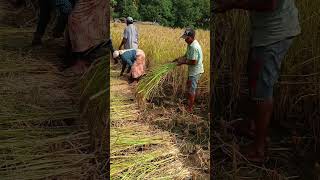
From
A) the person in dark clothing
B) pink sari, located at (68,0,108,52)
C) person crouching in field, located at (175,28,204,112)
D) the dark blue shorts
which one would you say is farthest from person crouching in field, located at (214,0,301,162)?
the person in dark clothing

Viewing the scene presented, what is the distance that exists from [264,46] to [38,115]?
0.90 m

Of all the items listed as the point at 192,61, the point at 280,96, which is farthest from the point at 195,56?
the point at 280,96

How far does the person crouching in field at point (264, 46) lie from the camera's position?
139 centimetres

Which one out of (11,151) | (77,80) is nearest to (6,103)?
(11,151)

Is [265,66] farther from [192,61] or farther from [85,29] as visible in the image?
[85,29]

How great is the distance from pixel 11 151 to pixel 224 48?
93cm

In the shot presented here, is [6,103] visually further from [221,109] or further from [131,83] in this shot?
[221,109]

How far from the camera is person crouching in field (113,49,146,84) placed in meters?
1.45

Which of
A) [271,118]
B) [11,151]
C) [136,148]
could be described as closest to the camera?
[136,148]

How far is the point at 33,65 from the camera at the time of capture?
1.70 meters

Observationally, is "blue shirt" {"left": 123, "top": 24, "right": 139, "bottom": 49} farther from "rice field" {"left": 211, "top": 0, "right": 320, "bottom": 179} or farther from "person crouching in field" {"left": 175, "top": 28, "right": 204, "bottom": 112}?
"rice field" {"left": 211, "top": 0, "right": 320, "bottom": 179}

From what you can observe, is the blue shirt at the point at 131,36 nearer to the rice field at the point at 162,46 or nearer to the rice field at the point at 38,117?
the rice field at the point at 162,46

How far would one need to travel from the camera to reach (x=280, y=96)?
166 cm

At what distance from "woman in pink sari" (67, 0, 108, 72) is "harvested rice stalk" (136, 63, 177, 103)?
0.68ft
